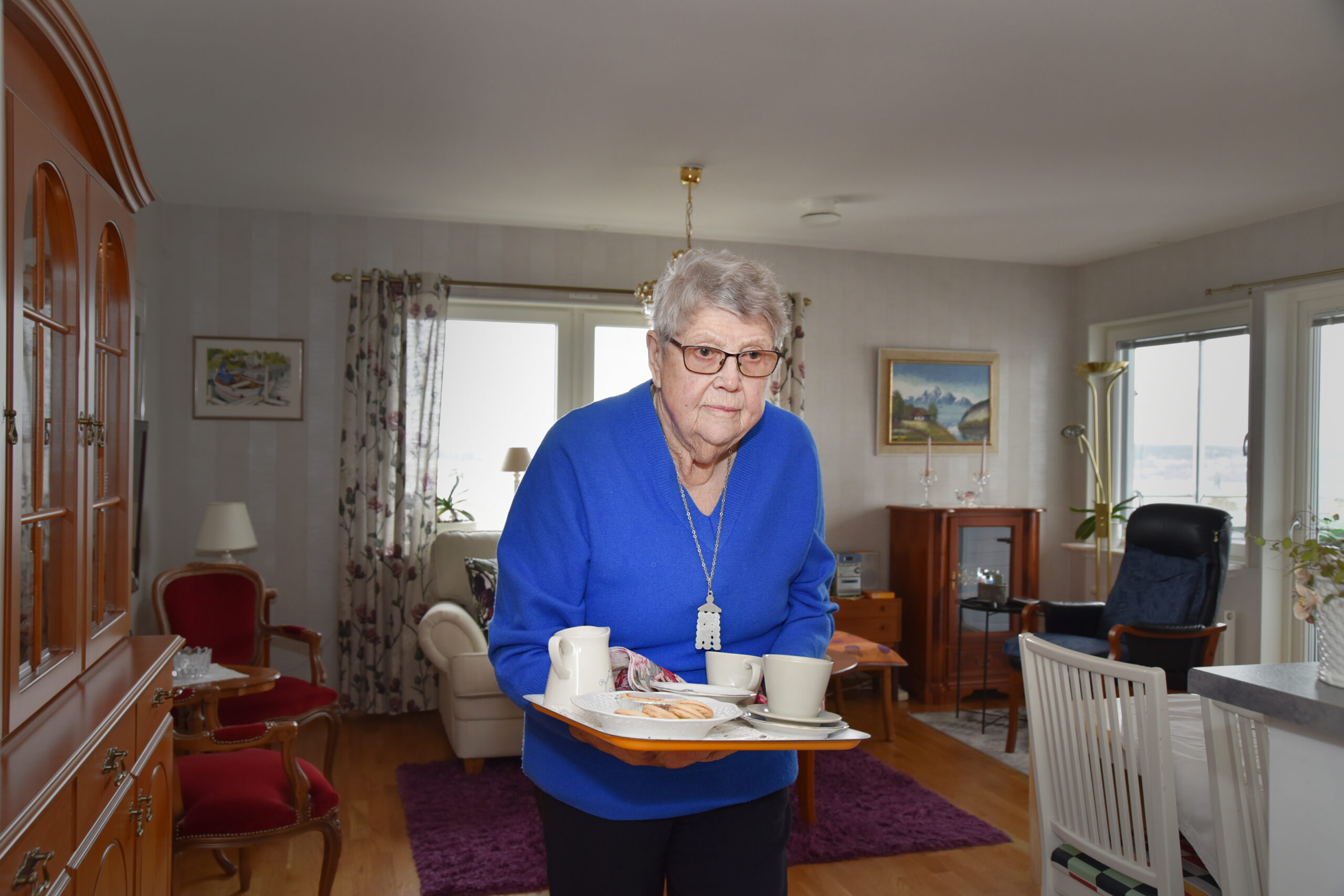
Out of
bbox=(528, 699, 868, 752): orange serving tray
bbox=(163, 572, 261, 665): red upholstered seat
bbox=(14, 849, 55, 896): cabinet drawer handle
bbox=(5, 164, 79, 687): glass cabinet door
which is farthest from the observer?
bbox=(163, 572, 261, 665): red upholstered seat

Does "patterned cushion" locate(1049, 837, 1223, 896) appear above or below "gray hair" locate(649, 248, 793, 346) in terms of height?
below

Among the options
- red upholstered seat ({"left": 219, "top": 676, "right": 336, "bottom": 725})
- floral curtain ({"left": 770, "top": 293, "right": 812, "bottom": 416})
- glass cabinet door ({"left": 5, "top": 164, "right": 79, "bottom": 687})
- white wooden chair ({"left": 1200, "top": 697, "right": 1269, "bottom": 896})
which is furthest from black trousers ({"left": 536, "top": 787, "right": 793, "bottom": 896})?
floral curtain ({"left": 770, "top": 293, "right": 812, "bottom": 416})

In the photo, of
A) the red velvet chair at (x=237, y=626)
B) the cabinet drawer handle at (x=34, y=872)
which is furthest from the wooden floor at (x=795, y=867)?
the cabinet drawer handle at (x=34, y=872)

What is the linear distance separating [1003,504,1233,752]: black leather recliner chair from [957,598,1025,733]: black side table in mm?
132

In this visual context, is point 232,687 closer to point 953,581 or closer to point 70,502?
point 70,502

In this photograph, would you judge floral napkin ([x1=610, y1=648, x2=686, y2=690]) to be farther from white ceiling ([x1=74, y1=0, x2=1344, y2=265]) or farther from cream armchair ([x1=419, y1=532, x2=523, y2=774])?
cream armchair ([x1=419, y1=532, x2=523, y2=774])

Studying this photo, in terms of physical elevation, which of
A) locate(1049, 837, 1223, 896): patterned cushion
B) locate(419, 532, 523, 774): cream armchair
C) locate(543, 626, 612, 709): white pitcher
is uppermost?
locate(543, 626, 612, 709): white pitcher

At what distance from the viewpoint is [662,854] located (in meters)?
1.29

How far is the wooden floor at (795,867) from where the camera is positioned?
296cm

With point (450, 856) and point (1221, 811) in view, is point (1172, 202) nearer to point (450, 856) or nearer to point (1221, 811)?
point (1221, 811)

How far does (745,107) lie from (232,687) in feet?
8.42

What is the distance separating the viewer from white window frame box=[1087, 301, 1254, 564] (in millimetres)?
4992

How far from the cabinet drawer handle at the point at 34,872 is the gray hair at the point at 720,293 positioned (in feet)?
3.32

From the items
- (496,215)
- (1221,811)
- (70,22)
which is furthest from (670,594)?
(496,215)
